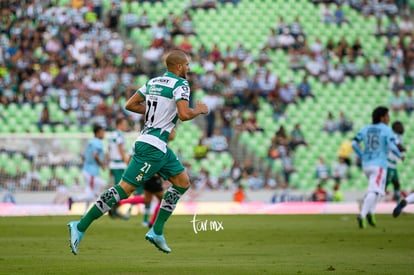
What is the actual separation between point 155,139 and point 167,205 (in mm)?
1103

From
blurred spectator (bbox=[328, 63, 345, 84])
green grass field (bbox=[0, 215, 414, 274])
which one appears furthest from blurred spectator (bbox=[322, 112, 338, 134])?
green grass field (bbox=[0, 215, 414, 274])

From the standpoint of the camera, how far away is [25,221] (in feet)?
75.7

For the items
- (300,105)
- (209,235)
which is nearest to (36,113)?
(300,105)

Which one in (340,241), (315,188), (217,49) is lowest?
(315,188)

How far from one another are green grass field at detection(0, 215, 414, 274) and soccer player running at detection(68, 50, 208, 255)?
2.11 feet

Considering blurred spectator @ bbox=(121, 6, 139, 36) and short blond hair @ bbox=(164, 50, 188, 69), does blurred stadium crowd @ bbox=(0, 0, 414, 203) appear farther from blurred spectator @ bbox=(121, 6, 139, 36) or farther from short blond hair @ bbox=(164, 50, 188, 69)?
short blond hair @ bbox=(164, 50, 188, 69)

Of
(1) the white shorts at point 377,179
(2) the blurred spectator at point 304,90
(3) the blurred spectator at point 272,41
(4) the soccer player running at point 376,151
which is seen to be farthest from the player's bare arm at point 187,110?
(3) the blurred spectator at point 272,41

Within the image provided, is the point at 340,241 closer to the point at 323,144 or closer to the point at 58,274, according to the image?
the point at 58,274

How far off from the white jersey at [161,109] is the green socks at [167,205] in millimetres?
715

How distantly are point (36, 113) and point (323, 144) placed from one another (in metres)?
11.0

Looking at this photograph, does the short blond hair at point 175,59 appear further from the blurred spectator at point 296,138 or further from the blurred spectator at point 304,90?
the blurred spectator at point 304,90

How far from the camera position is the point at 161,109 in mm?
12977

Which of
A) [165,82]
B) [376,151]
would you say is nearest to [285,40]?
[376,151]

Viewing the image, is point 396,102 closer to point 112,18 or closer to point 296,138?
point 296,138
